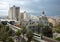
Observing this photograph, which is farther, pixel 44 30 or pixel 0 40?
pixel 44 30

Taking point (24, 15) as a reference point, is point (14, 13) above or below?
above

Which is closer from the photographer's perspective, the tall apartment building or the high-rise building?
the tall apartment building

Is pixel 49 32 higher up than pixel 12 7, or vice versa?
pixel 12 7

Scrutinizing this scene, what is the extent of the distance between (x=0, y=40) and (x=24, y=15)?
7615 centimetres

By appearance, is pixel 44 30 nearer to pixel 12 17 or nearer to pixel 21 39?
pixel 21 39

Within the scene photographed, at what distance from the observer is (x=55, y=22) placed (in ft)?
217

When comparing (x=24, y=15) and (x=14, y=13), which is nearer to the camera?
(x=14, y=13)

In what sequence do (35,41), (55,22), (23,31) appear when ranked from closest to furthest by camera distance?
(35,41) < (23,31) < (55,22)

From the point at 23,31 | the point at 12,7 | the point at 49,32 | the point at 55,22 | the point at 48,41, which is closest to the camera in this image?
the point at 48,41

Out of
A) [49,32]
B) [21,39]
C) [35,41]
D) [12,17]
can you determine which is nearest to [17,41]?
[21,39]

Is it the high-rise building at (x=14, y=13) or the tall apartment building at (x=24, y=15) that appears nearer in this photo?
the tall apartment building at (x=24, y=15)

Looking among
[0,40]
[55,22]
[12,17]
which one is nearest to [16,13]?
[12,17]

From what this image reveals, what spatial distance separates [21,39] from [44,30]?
622cm

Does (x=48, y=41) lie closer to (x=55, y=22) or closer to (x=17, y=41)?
(x=17, y=41)
